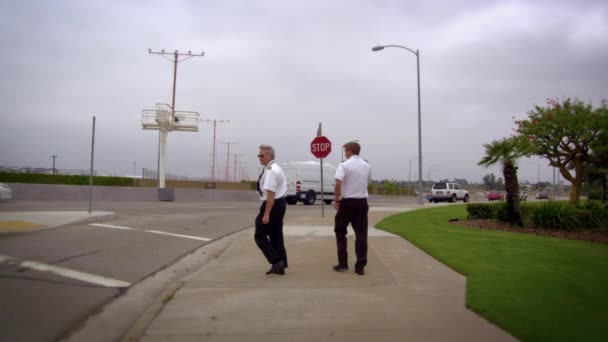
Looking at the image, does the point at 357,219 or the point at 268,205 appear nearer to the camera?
the point at 268,205

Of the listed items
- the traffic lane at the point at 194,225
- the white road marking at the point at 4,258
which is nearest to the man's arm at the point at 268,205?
the white road marking at the point at 4,258

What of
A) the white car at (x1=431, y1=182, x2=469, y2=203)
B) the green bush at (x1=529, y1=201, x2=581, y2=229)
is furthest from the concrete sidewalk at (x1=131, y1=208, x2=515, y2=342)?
the white car at (x1=431, y1=182, x2=469, y2=203)

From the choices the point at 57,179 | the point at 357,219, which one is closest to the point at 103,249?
the point at 357,219

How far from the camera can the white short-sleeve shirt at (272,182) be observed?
583 cm

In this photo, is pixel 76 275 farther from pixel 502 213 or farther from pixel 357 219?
pixel 502 213

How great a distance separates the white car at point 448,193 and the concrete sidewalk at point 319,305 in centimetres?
3120

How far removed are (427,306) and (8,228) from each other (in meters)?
8.92

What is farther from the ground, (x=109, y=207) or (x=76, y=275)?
(x=109, y=207)

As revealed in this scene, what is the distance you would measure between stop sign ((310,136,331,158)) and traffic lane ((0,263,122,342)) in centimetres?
987

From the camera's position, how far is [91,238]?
9.11 m

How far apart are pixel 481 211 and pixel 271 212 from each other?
10.5 metres

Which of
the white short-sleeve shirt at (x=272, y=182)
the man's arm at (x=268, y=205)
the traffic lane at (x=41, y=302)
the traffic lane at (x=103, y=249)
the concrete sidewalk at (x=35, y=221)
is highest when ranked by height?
the white short-sleeve shirt at (x=272, y=182)

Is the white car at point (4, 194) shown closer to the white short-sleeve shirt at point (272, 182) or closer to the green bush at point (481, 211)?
the white short-sleeve shirt at point (272, 182)

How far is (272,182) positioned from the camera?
19.1 ft
